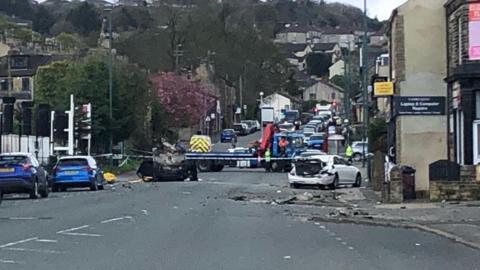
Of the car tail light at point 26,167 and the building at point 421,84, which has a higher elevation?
the building at point 421,84

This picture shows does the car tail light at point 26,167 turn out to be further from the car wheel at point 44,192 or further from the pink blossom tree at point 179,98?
the pink blossom tree at point 179,98

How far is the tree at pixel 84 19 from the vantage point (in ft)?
479

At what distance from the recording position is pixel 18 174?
34.2 metres

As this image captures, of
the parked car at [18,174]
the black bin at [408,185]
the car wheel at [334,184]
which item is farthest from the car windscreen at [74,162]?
the black bin at [408,185]

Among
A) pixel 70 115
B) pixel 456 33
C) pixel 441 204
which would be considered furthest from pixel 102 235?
pixel 70 115

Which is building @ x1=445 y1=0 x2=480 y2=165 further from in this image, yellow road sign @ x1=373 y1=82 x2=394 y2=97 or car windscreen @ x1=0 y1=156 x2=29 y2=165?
car windscreen @ x1=0 y1=156 x2=29 y2=165

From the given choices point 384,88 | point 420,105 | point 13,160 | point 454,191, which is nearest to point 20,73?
point 384,88

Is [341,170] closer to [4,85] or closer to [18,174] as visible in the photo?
[18,174]

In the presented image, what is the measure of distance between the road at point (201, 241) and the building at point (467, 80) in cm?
740

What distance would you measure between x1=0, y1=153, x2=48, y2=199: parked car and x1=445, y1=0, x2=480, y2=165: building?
14.1 metres

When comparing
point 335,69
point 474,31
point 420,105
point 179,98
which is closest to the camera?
point 474,31

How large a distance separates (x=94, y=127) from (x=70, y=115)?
9.42m

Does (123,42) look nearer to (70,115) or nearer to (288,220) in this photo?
(70,115)

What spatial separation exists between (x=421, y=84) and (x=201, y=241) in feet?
67.1
